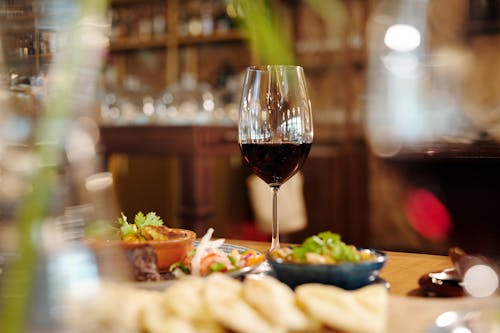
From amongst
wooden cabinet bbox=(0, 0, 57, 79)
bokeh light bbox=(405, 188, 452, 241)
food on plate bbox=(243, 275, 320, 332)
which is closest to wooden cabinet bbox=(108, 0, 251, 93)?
bokeh light bbox=(405, 188, 452, 241)

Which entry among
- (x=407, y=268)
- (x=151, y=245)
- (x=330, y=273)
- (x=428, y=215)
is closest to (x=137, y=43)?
(x=428, y=215)

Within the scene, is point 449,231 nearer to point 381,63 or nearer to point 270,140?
point 381,63

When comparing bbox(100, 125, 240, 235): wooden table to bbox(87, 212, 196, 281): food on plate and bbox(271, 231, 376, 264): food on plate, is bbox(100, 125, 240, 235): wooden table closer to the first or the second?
bbox(87, 212, 196, 281): food on plate

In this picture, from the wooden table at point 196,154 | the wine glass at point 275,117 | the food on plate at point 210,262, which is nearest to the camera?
the food on plate at point 210,262

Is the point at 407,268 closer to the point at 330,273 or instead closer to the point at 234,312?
the point at 330,273

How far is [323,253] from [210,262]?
0.56 feet

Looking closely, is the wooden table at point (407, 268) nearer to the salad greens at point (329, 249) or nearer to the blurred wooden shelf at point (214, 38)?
the salad greens at point (329, 249)

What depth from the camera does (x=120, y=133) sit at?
4.32m

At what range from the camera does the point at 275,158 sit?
1.16 metres

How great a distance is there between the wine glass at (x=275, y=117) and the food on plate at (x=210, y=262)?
94mm

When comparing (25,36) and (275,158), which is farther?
(275,158)

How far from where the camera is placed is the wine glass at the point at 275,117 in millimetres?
1123

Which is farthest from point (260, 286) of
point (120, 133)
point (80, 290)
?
point (120, 133)

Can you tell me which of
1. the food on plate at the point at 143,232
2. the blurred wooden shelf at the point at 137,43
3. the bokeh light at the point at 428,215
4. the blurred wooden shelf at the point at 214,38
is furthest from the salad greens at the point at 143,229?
the blurred wooden shelf at the point at 137,43
